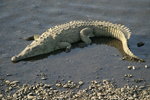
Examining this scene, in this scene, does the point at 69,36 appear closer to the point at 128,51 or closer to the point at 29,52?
the point at 29,52

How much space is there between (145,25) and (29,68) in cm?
608

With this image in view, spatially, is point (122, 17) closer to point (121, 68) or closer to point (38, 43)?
point (121, 68)

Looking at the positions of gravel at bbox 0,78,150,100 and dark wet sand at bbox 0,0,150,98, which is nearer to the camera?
gravel at bbox 0,78,150,100

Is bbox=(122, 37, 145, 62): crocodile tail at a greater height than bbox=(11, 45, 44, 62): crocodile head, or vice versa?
bbox=(122, 37, 145, 62): crocodile tail

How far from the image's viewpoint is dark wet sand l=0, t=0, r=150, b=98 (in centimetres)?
752

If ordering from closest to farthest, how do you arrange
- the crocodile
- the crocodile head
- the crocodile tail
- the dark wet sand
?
the dark wet sand
the crocodile tail
the crocodile head
the crocodile

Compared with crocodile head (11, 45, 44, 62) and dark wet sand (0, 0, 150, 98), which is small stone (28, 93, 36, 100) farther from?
crocodile head (11, 45, 44, 62)

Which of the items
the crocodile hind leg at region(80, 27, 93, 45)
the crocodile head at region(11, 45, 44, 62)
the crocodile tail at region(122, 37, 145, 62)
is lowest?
the crocodile head at region(11, 45, 44, 62)

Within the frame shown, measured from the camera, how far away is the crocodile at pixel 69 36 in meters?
8.51

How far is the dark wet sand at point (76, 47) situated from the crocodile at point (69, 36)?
1.10 ft

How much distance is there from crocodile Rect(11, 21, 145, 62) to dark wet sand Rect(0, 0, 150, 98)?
0.34 m

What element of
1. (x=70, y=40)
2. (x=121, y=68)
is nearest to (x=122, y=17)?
(x=70, y=40)

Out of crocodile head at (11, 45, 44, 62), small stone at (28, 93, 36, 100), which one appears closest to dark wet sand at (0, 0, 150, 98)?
crocodile head at (11, 45, 44, 62)

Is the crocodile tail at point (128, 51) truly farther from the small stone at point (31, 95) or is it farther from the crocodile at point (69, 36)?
the small stone at point (31, 95)
